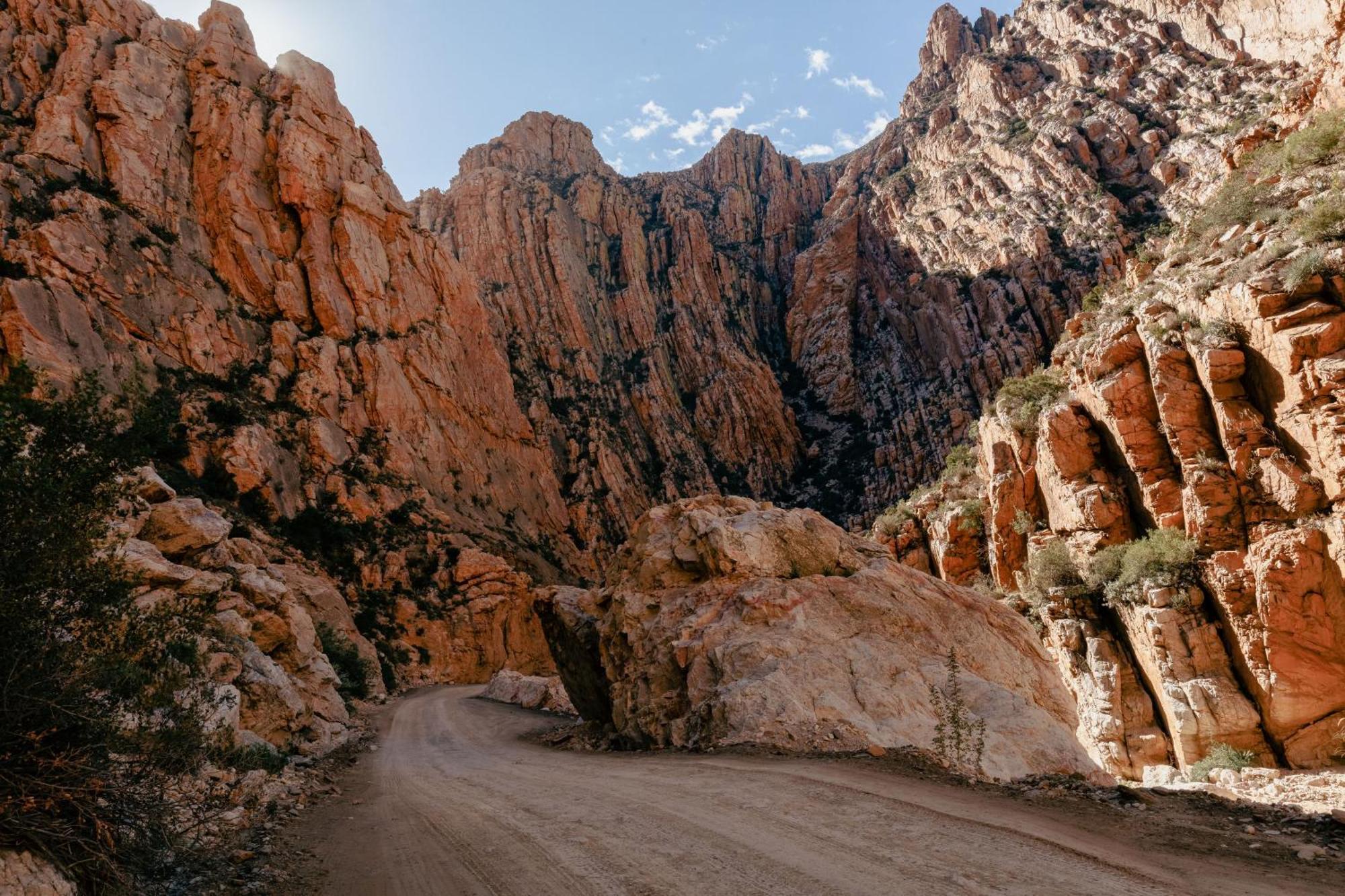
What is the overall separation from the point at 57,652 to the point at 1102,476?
2731cm

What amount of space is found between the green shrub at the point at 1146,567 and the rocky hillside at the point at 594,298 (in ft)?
2.99

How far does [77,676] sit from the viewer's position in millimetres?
4754

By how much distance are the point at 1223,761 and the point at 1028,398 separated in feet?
54.6

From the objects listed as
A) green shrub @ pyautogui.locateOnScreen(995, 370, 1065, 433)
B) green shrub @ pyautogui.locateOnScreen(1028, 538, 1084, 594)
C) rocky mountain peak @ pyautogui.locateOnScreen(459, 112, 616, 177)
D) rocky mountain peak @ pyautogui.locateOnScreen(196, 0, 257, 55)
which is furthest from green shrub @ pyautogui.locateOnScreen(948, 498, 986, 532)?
rocky mountain peak @ pyautogui.locateOnScreen(459, 112, 616, 177)

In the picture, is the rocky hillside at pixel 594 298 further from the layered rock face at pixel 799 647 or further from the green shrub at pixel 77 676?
the layered rock face at pixel 799 647

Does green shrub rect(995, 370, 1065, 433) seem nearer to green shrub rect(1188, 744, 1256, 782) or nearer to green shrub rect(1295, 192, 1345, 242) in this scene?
green shrub rect(1295, 192, 1345, 242)

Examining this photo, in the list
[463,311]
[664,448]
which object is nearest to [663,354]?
[664,448]

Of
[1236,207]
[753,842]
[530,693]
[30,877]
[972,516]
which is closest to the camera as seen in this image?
[30,877]

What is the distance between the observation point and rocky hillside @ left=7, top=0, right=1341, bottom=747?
29453 millimetres

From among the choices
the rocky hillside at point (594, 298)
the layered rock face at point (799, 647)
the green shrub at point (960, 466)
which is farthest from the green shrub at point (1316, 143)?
the layered rock face at point (799, 647)

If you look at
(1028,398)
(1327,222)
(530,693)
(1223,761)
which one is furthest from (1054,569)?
(530,693)

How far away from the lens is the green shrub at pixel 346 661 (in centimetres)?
2583

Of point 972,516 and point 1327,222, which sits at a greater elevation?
point 1327,222

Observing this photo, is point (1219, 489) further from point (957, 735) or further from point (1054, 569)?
point (957, 735)
